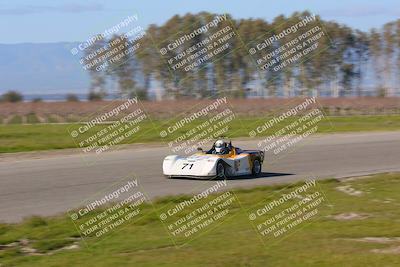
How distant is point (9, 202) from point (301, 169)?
9333mm

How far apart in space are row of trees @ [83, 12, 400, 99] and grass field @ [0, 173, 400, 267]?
4413 centimetres

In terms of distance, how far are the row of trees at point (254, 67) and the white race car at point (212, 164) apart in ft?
124

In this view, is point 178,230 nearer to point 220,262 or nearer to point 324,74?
point 220,262

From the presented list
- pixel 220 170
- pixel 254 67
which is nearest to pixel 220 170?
pixel 220 170

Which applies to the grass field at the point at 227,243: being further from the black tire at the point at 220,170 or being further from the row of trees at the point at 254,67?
the row of trees at the point at 254,67

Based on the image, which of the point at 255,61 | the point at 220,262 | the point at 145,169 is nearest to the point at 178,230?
the point at 220,262

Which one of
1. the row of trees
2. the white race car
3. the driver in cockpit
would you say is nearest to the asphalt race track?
the white race car

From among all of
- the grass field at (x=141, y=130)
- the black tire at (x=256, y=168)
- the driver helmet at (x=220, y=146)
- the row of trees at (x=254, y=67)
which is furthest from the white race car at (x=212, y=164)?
the row of trees at (x=254, y=67)

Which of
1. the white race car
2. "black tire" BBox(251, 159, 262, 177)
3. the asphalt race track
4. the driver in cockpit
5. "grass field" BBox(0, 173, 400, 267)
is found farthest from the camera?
"black tire" BBox(251, 159, 262, 177)

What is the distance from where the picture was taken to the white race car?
18.8m

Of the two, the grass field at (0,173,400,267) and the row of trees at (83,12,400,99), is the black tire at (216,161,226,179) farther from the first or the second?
the row of trees at (83,12,400,99)

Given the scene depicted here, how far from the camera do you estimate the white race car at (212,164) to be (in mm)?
18781

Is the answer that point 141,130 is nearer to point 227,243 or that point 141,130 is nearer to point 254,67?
point 227,243

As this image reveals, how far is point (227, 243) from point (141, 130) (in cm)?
2574
